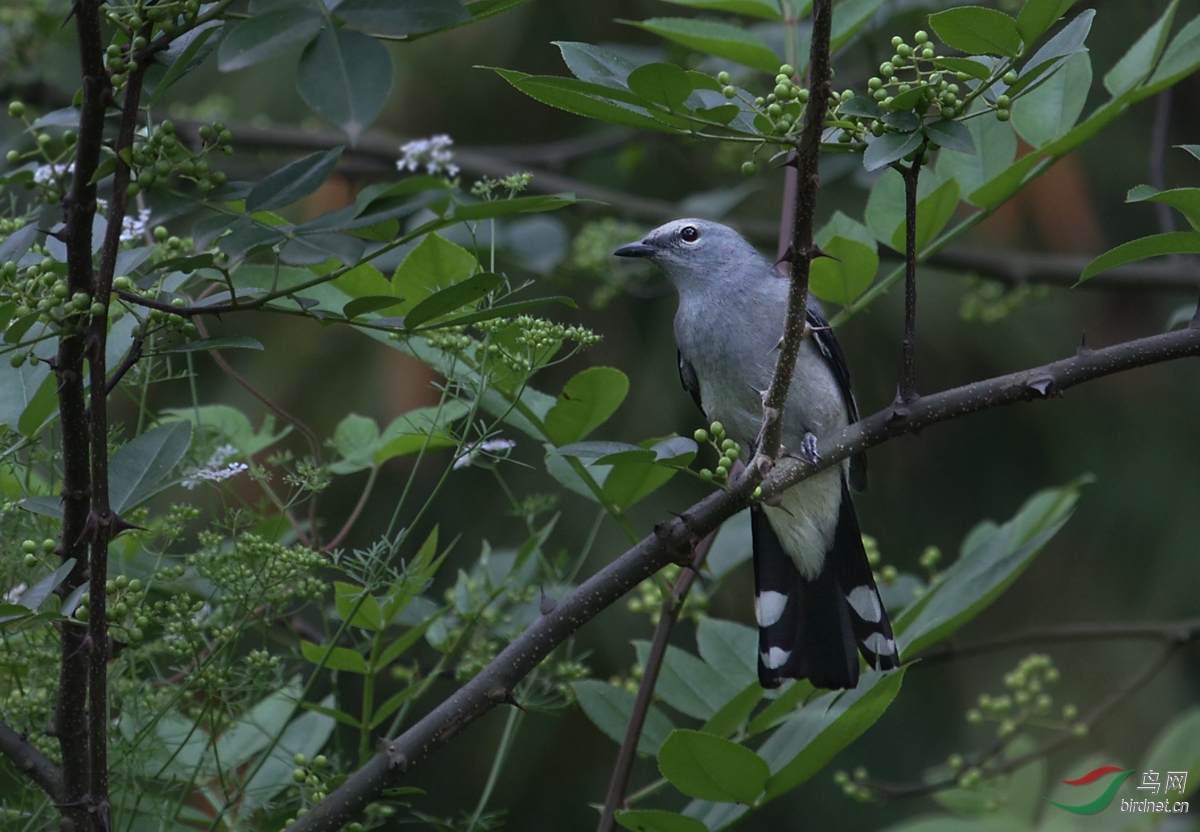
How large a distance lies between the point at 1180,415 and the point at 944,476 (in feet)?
4.77

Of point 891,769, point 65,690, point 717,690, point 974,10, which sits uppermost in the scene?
point 974,10

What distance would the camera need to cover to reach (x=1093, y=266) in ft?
6.27

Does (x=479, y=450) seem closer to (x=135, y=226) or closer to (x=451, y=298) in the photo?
(x=451, y=298)

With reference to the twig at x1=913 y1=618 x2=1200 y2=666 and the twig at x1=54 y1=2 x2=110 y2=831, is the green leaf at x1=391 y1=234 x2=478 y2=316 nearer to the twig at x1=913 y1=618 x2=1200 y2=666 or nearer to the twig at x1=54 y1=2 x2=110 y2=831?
the twig at x1=54 y1=2 x2=110 y2=831

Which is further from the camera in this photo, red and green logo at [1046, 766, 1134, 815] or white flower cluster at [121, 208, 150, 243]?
red and green logo at [1046, 766, 1134, 815]

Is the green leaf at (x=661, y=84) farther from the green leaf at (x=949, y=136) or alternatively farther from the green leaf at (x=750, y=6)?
the green leaf at (x=750, y=6)

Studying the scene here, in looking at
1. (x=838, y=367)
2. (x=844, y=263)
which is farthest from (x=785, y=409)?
(x=838, y=367)

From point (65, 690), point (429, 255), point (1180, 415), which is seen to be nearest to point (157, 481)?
point (65, 690)

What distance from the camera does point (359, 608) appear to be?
2043 mm

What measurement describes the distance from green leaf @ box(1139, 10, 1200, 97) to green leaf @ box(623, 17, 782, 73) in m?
0.80

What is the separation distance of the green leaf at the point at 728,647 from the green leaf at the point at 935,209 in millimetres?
943

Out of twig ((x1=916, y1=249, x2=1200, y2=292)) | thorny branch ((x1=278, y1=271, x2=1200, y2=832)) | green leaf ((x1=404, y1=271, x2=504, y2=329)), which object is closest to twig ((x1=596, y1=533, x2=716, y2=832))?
thorny branch ((x1=278, y1=271, x2=1200, y2=832))

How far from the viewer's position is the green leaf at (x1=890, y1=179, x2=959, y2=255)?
240 centimetres

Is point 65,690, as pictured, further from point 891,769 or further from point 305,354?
point 891,769
